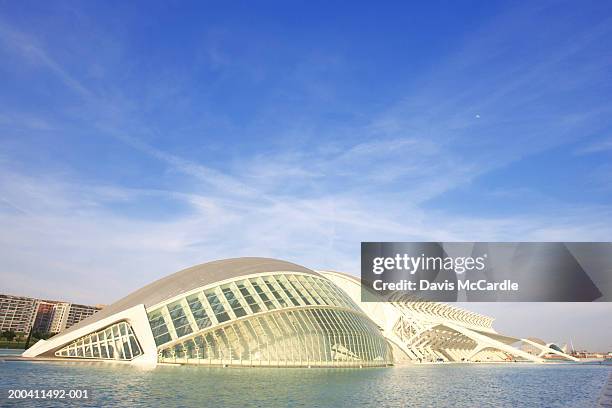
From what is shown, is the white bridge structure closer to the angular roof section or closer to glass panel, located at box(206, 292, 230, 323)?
the angular roof section

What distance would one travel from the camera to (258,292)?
1410 inches

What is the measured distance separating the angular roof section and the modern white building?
0.09 metres

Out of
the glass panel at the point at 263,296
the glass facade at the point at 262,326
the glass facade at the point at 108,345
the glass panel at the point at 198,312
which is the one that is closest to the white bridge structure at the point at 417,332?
the glass facade at the point at 262,326

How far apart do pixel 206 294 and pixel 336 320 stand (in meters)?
11.3

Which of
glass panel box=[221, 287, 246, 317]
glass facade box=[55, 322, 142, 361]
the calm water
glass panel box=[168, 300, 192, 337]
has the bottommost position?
the calm water

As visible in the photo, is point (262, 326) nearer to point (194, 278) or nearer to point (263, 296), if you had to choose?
point (263, 296)

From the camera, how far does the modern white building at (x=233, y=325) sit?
3019cm

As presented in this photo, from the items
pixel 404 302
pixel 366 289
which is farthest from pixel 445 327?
pixel 366 289

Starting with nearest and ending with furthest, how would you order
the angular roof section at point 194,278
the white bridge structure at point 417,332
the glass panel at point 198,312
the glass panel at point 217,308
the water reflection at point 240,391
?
the water reflection at point 240,391, the glass panel at point 198,312, the glass panel at point 217,308, the angular roof section at point 194,278, the white bridge structure at point 417,332

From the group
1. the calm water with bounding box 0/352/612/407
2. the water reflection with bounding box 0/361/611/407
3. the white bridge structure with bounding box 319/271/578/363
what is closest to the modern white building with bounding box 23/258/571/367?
the calm water with bounding box 0/352/612/407

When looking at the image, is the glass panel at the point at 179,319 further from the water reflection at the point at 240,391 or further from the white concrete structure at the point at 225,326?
the water reflection at the point at 240,391

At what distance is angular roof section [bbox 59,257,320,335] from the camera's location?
34.1m

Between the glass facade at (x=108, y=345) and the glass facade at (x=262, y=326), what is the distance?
1.76 meters

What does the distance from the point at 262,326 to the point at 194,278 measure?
8161 millimetres
